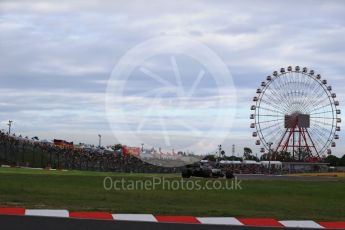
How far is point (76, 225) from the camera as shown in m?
8.49

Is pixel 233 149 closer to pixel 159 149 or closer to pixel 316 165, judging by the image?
pixel 316 165

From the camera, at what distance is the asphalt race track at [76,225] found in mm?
8266

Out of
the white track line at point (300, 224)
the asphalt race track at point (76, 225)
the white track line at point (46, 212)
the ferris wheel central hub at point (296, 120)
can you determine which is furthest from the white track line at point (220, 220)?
the ferris wheel central hub at point (296, 120)

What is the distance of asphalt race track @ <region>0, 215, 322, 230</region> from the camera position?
8266mm

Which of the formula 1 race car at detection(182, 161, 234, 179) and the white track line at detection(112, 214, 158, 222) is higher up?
the formula 1 race car at detection(182, 161, 234, 179)

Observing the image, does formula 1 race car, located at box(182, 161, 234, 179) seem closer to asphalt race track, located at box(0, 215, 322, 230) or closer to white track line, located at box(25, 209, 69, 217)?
white track line, located at box(25, 209, 69, 217)

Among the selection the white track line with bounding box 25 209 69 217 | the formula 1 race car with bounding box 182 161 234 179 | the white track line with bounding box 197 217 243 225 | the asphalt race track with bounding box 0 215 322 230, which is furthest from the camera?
the formula 1 race car with bounding box 182 161 234 179

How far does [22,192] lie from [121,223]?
6951 millimetres

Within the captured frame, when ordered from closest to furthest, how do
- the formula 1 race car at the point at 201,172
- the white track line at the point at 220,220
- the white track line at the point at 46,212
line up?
the white track line at the point at 46,212 < the white track line at the point at 220,220 < the formula 1 race car at the point at 201,172

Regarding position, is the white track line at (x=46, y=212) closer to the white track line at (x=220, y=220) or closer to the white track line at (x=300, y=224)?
the white track line at (x=220, y=220)

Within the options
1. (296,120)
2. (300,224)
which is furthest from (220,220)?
(296,120)

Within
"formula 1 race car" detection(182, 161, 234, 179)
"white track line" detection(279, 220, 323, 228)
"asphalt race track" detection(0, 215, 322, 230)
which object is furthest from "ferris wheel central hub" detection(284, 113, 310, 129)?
"asphalt race track" detection(0, 215, 322, 230)

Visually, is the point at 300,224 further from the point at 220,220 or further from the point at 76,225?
the point at 76,225

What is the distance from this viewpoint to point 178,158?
2305cm
